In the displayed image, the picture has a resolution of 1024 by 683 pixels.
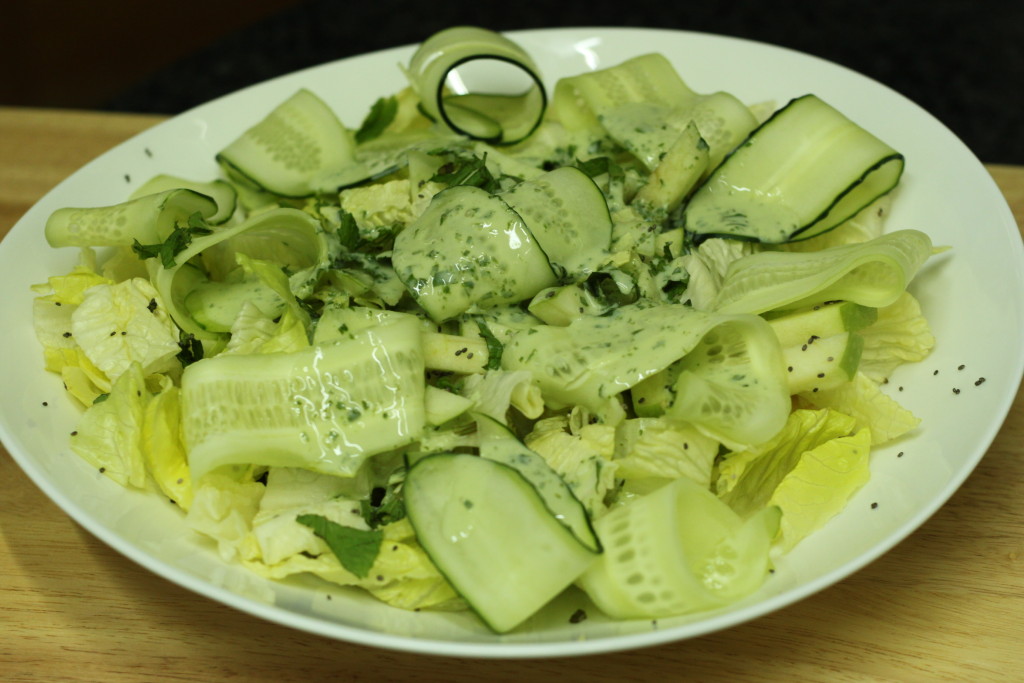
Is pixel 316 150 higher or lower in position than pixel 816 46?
higher

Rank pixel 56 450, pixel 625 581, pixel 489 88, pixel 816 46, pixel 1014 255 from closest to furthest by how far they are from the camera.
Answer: pixel 625 581 → pixel 56 450 → pixel 1014 255 → pixel 489 88 → pixel 816 46

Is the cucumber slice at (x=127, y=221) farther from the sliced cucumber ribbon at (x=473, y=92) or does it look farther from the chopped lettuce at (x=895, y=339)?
the chopped lettuce at (x=895, y=339)

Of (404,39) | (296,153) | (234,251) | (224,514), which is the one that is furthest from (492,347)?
(404,39)

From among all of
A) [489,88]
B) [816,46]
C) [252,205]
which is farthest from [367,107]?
[816,46]

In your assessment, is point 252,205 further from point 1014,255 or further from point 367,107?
point 1014,255

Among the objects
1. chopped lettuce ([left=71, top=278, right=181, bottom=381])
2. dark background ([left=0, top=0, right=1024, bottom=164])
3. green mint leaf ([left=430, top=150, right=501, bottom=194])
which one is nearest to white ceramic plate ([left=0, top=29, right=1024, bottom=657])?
chopped lettuce ([left=71, top=278, right=181, bottom=381])

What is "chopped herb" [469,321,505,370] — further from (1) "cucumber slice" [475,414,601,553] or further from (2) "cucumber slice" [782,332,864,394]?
(2) "cucumber slice" [782,332,864,394]
